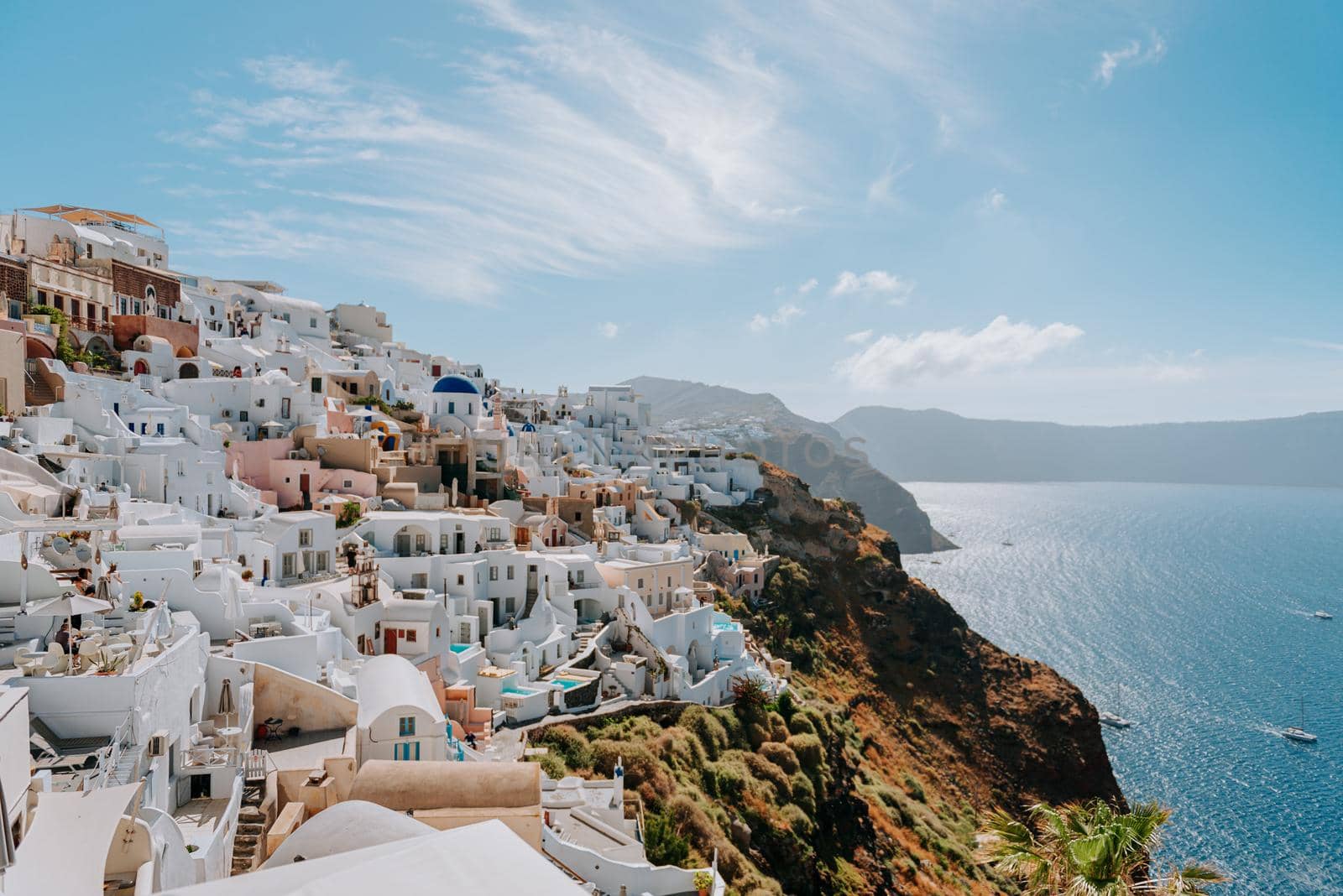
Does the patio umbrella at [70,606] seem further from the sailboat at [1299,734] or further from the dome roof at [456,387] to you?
the sailboat at [1299,734]

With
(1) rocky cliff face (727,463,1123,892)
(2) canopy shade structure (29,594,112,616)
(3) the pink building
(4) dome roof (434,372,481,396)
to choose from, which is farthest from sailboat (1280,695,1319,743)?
(2) canopy shade structure (29,594,112,616)

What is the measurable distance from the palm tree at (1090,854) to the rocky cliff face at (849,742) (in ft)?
45.3

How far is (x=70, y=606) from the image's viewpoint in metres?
15.2

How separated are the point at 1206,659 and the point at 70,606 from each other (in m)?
89.5

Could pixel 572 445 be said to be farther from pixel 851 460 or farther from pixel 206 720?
pixel 851 460

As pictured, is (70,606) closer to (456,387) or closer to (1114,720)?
(456,387)

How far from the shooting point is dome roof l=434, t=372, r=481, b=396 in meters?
52.1

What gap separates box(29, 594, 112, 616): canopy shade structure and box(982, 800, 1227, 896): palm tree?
52.2ft

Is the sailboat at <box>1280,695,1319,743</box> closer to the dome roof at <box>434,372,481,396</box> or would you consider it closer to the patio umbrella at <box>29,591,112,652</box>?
the dome roof at <box>434,372,481,396</box>

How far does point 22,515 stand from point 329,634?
735cm

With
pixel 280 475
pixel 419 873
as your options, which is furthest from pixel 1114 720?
pixel 419 873

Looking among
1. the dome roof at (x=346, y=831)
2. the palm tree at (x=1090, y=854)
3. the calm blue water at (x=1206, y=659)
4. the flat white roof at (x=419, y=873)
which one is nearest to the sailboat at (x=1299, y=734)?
the calm blue water at (x=1206, y=659)

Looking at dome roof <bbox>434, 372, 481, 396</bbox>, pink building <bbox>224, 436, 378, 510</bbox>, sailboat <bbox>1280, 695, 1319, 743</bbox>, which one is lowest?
sailboat <bbox>1280, 695, 1319, 743</bbox>

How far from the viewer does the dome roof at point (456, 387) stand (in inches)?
2052
